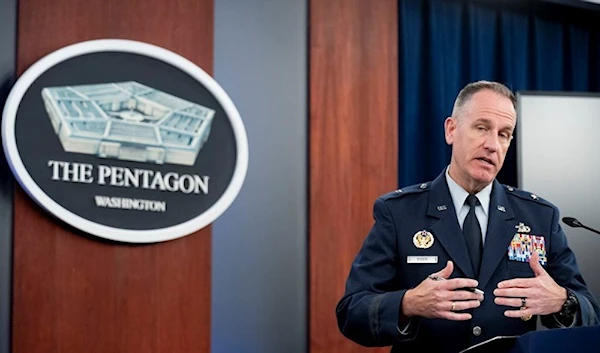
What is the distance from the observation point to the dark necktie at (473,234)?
2.51m

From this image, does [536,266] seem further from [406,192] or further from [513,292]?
[406,192]

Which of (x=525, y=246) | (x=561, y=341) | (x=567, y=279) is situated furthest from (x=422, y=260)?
(x=561, y=341)

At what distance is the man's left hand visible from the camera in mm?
2232

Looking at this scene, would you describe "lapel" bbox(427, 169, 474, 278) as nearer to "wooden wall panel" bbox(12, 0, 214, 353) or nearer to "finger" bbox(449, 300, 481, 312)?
"finger" bbox(449, 300, 481, 312)

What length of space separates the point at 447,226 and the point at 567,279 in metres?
0.36

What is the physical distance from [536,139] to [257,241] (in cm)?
158

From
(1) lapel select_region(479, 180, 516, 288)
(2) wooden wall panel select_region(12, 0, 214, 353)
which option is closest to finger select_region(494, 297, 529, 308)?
(1) lapel select_region(479, 180, 516, 288)

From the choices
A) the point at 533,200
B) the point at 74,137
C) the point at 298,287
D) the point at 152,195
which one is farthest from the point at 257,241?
the point at 533,200

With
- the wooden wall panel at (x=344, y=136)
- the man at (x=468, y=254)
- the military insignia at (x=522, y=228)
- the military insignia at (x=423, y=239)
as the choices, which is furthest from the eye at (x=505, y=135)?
the wooden wall panel at (x=344, y=136)

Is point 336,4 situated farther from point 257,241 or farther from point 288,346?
point 288,346

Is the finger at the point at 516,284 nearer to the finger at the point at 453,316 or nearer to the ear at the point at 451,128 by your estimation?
the finger at the point at 453,316

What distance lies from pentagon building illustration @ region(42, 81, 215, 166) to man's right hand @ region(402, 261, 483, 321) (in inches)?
66.4

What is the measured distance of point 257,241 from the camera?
3936mm

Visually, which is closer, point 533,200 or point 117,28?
point 533,200
